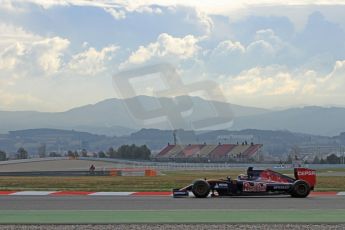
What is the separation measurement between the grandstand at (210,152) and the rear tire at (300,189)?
100m

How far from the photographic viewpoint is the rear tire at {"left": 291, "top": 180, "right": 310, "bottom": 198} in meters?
19.0

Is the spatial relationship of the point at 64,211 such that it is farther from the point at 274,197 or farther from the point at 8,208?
the point at 274,197

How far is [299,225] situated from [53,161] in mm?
78120

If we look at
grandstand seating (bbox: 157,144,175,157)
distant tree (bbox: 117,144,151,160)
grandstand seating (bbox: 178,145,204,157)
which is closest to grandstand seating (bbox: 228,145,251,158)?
grandstand seating (bbox: 178,145,204,157)

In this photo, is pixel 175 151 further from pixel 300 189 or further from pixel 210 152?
pixel 300 189

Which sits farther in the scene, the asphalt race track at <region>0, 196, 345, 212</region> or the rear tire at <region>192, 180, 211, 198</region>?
the rear tire at <region>192, 180, 211, 198</region>

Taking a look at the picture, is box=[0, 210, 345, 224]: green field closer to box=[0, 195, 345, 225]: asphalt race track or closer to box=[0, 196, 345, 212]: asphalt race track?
box=[0, 195, 345, 225]: asphalt race track

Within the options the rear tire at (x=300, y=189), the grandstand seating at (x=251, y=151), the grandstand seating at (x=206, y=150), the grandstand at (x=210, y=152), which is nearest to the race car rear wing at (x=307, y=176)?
the rear tire at (x=300, y=189)

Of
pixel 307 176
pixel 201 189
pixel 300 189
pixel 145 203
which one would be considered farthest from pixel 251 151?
pixel 145 203

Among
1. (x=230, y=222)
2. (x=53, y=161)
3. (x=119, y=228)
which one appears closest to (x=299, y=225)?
(x=230, y=222)

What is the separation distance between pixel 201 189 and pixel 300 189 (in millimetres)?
2993

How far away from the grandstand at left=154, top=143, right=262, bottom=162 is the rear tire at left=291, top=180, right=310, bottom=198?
100 metres

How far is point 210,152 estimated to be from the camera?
137 m

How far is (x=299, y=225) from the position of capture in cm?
1201
